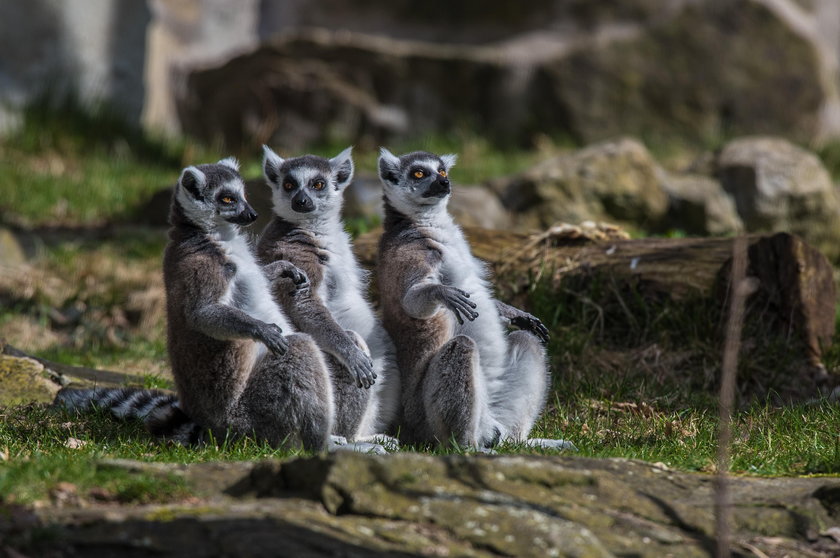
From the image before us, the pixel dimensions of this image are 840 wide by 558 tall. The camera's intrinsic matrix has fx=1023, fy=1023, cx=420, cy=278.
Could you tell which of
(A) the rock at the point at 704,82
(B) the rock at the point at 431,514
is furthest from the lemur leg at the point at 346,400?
(A) the rock at the point at 704,82

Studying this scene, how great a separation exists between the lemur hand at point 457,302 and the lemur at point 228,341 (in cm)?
63

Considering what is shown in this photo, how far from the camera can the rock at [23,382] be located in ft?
18.1

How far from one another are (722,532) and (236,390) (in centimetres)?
250

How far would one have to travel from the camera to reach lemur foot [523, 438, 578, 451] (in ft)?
15.1

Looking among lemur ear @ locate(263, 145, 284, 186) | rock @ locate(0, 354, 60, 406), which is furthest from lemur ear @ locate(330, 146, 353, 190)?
rock @ locate(0, 354, 60, 406)

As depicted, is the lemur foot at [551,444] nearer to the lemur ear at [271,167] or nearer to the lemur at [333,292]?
the lemur at [333,292]

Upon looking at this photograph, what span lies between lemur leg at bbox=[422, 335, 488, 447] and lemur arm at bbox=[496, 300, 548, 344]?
764 millimetres

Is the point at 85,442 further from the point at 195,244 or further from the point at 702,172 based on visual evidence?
the point at 702,172

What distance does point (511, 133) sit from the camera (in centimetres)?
1270

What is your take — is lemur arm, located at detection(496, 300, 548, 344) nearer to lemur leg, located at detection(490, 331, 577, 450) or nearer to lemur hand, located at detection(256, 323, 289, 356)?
lemur leg, located at detection(490, 331, 577, 450)

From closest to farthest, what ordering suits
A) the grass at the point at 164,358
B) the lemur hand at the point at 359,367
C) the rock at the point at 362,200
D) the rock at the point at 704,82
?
the grass at the point at 164,358 < the lemur hand at the point at 359,367 < the rock at the point at 362,200 < the rock at the point at 704,82

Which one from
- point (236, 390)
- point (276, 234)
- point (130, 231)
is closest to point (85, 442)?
point (236, 390)

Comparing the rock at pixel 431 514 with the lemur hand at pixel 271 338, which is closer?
the rock at pixel 431 514

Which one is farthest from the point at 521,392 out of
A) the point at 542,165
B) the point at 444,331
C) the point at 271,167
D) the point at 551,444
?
the point at 542,165
